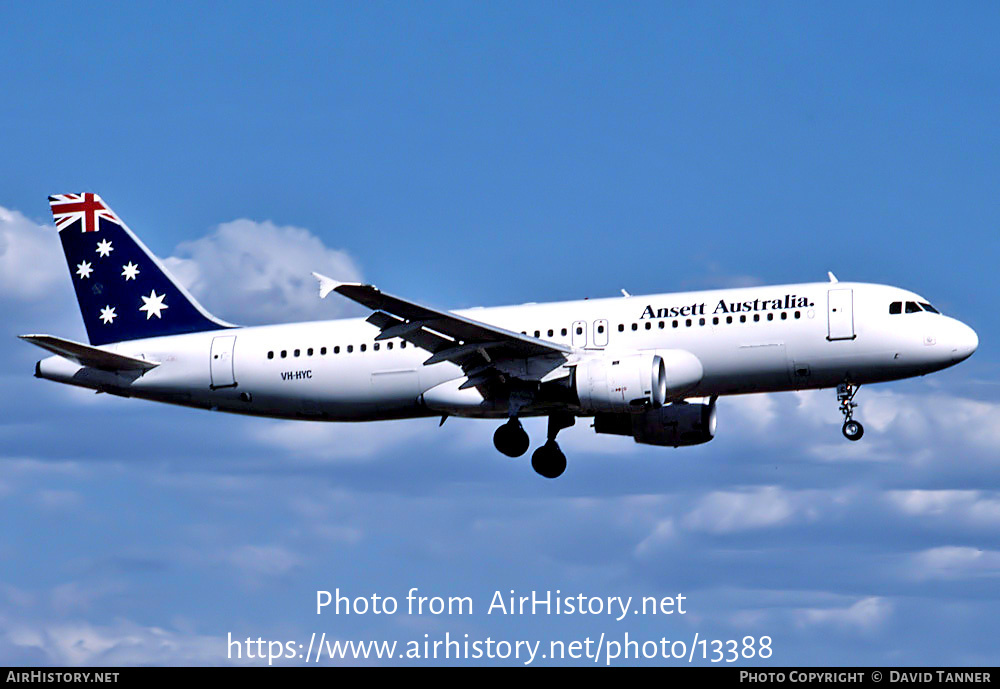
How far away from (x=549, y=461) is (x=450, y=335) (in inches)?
249

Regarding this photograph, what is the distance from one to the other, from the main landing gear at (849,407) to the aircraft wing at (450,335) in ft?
25.4

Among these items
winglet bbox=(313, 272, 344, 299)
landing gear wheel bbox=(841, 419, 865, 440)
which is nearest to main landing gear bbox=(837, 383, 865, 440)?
landing gear wheel bbox=(841, 419, 865, 440)

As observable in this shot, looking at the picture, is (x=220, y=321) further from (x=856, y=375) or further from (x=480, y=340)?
(x=856, y=375)

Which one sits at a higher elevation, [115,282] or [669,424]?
[115,282]

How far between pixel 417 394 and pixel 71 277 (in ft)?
44.9

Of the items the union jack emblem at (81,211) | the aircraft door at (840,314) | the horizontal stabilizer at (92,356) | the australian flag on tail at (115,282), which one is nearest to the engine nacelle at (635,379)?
the aircraft door at (840,314)

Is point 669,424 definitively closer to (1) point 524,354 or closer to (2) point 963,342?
(1) point 524,354

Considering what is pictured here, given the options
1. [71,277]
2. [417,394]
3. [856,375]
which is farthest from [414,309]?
[71,277]

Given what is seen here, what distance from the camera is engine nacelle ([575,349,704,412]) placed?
42125 mm

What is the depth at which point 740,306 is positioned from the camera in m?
43.1

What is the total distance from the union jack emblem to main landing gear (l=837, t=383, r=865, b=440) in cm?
2432

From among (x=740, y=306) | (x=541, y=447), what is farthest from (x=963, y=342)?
(x=541, y=447)

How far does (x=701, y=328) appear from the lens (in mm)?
43094
